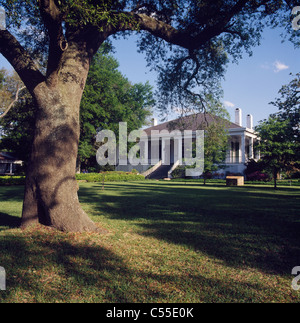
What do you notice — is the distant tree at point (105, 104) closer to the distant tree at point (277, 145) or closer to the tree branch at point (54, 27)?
the distant tree at point (277, 145)

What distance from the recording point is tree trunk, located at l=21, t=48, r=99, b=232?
577cm

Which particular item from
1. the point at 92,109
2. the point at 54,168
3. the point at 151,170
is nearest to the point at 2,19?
the point at 54,168

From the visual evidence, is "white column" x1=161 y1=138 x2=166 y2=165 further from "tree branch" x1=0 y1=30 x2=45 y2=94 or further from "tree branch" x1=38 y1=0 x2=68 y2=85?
"tree branch" x1=38 y1=0 x2=68 y2=85

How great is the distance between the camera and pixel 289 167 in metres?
19.3

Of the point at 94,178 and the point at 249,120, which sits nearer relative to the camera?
the point at 94,178

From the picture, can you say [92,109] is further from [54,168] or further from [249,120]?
[54,168]

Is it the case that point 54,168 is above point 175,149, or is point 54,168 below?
below

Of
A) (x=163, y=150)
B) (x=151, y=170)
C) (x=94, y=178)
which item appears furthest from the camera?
(x=163, y=150)

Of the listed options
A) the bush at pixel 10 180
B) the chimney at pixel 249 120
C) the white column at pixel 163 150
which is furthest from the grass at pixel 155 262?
the chimney at pixel 249 120

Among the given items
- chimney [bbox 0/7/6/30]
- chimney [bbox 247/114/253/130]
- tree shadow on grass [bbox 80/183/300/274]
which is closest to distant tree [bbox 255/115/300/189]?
tree shadow on grass [bbox 80/183/300/274]

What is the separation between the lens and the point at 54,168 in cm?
579

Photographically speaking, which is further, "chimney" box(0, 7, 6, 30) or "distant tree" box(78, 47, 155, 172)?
"distant tree" box(78, 47, 155, 172)

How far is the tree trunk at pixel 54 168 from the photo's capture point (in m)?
5.77
